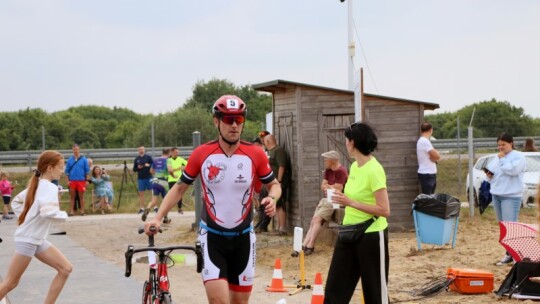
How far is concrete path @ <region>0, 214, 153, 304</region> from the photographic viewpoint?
11305mm

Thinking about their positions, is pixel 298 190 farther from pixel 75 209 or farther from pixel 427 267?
pixel 75 209

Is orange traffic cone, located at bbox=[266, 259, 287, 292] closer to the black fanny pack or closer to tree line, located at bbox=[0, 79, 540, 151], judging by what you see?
the black fanny pack

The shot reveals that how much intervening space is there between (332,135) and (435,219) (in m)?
3.41

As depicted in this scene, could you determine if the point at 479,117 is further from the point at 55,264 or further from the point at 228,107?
the point at 228,107

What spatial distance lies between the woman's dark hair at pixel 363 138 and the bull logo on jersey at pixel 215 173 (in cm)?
132

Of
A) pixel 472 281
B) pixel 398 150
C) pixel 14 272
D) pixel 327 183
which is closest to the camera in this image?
pixel 14 272

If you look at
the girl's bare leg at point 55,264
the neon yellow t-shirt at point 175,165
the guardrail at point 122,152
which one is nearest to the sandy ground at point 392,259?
the neon yellow t-shirt at point 175,165

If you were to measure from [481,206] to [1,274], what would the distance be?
9.89 metres

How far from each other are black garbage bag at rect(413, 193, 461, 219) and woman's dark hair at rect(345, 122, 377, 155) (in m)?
6.72

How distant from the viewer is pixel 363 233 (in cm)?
778

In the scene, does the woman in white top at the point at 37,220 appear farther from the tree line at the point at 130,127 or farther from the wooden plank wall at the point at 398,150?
the tree line at the point at 130,127

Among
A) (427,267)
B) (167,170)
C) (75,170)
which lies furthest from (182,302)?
(75,170)

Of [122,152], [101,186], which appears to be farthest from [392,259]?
[122,152]

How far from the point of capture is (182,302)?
1113 cm
